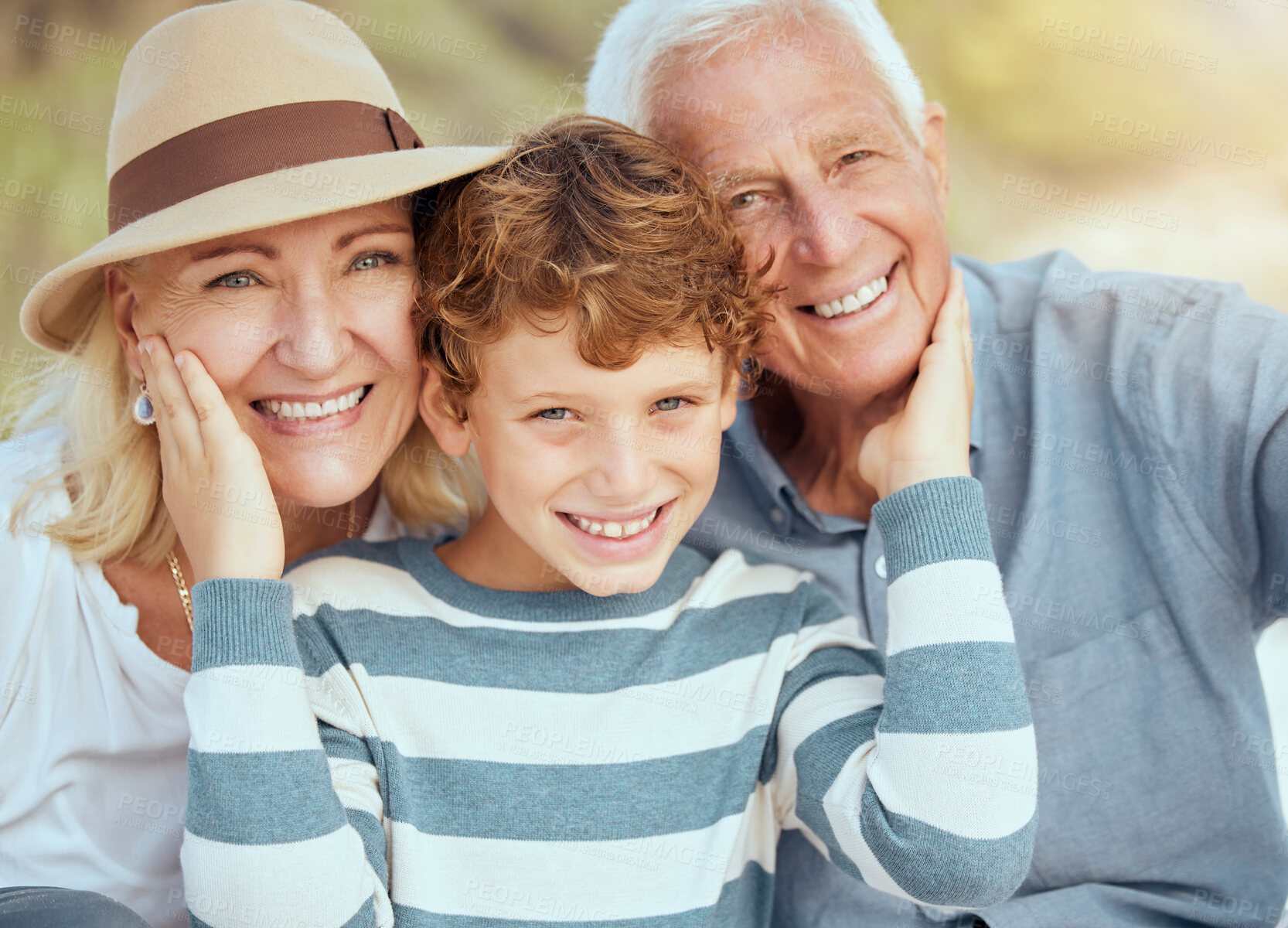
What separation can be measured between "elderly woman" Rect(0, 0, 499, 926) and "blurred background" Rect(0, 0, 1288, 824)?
146cm

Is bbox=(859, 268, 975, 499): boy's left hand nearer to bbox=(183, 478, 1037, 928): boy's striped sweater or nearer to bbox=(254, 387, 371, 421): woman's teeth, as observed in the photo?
bbox=(183, 478, 1037, 928): boy's striped sweater

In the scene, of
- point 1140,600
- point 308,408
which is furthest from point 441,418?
point 1140,600

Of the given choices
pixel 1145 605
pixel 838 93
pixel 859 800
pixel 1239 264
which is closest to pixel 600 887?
pixel 859 800

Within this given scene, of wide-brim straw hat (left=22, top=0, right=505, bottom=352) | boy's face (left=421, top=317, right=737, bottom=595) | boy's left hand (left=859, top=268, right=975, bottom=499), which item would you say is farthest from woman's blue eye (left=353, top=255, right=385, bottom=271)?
boy's left hand (left=859, top=268, right=975, bottom=499)

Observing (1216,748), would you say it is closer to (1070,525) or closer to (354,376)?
(1070,525)

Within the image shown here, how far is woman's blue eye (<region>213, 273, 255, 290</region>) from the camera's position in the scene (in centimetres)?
170

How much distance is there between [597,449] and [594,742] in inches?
18.0

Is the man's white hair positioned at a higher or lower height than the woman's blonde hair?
higher

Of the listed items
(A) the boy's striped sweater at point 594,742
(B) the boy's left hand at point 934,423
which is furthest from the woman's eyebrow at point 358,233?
(B) the boy's left hand at point 934,423

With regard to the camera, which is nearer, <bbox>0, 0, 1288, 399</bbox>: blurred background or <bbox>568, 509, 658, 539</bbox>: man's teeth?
<bbox>568, 509, 658, 539</bbox>: man's teeth

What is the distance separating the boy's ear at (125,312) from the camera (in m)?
1.84

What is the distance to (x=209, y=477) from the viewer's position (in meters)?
1.64

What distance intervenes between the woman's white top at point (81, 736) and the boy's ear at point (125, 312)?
0.30 m

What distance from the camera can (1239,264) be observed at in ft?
11.8
